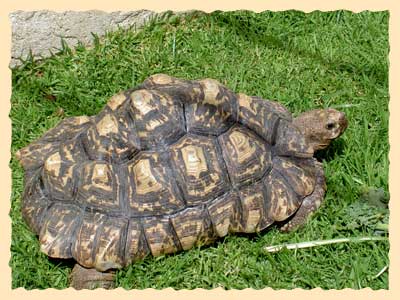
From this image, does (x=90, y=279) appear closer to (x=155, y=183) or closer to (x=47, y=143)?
(x=155, y=183)

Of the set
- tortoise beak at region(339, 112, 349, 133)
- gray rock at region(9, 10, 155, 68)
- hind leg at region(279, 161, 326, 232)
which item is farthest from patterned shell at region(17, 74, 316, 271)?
gray rock at region(9, 10, 155, 68)

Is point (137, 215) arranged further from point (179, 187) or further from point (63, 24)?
point (63, 24)

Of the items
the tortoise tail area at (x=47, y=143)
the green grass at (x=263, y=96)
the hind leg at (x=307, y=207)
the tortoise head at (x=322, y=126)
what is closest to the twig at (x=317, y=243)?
the green grass at (x=263, y=96)

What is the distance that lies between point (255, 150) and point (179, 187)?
25.0 inches

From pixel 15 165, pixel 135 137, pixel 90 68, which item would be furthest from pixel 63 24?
pixel 135 137

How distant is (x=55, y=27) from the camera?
6.25 meters

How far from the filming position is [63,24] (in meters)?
6.26

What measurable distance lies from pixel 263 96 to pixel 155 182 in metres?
1.68

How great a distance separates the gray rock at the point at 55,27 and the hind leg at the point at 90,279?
7.60 feet

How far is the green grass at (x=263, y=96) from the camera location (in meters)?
4.88

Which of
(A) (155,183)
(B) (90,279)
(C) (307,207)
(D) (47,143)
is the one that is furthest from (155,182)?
(C) (307,207)

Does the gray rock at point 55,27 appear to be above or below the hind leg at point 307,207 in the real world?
above

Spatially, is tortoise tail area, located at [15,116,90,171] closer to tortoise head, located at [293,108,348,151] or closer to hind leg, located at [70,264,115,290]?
hind leg, located at [70,264,115,290]

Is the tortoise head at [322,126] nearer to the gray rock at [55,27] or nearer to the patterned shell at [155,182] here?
the patterned shell at [155,182]
